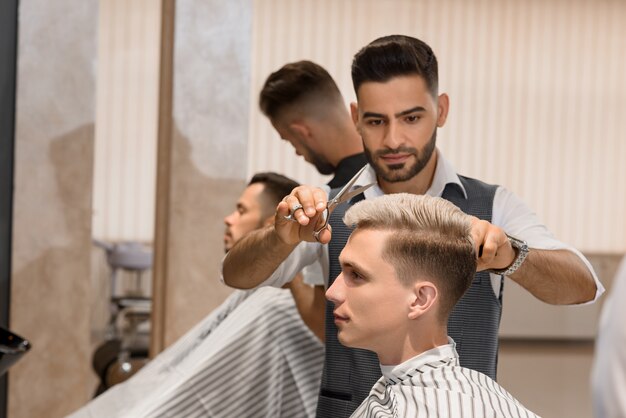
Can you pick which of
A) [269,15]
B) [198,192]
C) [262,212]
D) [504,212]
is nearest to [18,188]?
[198,192]

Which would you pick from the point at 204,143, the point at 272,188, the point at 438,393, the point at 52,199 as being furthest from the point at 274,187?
the point at 438,393

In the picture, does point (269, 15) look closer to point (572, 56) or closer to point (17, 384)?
point (572, 56)

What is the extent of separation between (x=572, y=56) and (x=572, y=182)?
4.03 ft

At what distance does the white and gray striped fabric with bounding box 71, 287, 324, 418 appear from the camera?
264cm

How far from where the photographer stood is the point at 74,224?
13.8ft

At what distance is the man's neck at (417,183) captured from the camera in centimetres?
203

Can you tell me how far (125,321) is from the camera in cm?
732

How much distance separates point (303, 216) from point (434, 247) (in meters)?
0.23

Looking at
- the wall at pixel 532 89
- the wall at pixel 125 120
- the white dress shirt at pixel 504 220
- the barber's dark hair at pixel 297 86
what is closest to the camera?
the white dress shirt at pixel 504 220

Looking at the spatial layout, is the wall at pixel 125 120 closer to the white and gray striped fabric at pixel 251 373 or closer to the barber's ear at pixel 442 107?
the white and gray striped fabric at pixel 251 373

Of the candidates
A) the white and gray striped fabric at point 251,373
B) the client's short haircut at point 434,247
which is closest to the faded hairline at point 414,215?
the client's short haircut at point 434,247

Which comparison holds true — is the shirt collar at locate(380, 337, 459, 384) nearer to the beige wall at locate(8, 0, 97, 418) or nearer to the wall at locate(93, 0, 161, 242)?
the beige wall at locate(8, 0, 97, 418)

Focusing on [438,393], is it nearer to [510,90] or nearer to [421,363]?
[421,363]

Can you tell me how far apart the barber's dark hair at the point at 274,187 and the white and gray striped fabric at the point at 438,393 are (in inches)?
56.3
